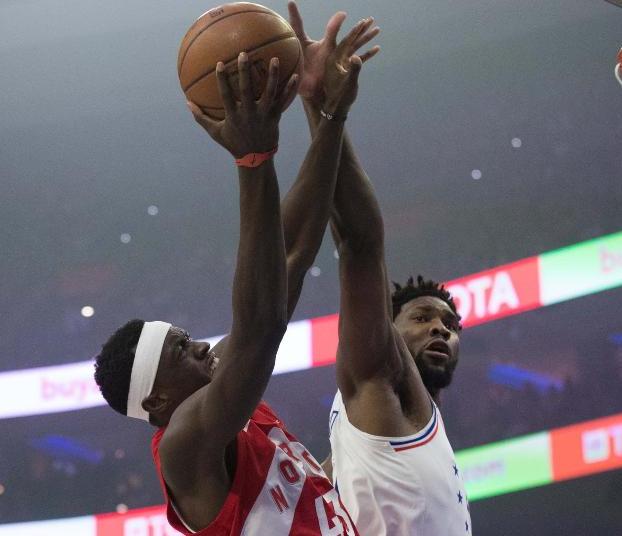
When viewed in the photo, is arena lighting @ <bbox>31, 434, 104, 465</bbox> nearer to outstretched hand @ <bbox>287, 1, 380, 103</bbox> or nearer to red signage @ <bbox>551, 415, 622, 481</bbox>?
red signage @ <bbox>551, 415, 622, 481</bbox>

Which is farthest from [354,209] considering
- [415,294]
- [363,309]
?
[415,294]

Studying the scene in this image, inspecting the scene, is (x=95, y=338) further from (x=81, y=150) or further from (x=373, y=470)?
(x=373, y=470)

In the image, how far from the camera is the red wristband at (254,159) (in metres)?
1.87

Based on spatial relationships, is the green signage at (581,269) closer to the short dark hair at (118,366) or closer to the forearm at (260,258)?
the short dark hair at (118,366)

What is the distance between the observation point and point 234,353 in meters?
2.00

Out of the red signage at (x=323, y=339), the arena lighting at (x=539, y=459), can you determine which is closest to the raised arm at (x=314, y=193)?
the arena lighting at (x=539, y=459)

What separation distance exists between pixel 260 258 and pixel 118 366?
2.07ft

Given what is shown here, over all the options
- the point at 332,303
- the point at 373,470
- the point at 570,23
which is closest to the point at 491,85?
the point at 570,23

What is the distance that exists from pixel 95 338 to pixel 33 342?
20.2 inches

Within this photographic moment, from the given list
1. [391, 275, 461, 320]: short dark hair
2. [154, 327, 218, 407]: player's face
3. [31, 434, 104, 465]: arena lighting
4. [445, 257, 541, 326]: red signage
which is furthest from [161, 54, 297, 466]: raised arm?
[31, 434, 104, 465]: arena lighting

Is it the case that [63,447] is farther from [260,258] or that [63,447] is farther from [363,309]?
[260,258]

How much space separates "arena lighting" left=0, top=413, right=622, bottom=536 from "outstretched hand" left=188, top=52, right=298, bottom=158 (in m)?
5.79

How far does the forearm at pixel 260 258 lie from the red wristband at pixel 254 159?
11 millimetres

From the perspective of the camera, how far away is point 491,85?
823cm
